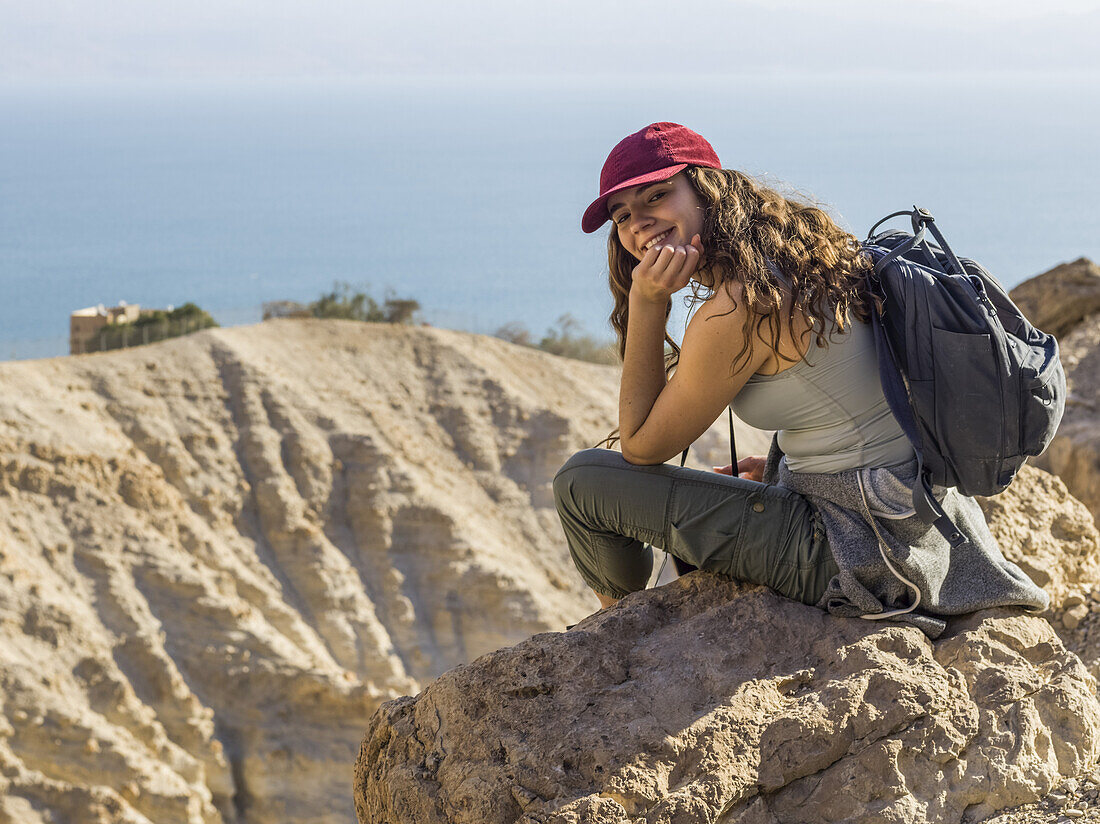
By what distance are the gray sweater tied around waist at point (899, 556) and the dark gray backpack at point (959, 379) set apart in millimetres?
80

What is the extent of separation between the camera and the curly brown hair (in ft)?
8.68

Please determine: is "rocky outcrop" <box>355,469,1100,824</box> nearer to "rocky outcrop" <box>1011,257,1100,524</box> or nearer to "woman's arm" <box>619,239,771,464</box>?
"woman's arm" <box>619,239,771,464</box>

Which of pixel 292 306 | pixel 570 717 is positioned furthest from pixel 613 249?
pixel 292 306

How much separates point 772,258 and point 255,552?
1705cm

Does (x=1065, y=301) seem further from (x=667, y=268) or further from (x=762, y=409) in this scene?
(x=667, y=268)

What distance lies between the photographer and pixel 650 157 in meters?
2.82

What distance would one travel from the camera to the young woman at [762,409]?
2.70 metres

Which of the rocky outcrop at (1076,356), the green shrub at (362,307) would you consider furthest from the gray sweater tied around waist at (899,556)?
the green shrub at (362,307)

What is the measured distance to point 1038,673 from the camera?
2.99m

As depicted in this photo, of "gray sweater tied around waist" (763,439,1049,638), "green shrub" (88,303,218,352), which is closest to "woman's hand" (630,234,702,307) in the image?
"gray sweater tied around waist" (763,439,1049,638)

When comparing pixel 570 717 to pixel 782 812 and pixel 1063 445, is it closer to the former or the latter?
pixel 782 812

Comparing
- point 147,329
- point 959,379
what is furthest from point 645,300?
point 147,329

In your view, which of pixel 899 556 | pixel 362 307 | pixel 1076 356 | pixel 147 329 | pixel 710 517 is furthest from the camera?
pixel 362 307

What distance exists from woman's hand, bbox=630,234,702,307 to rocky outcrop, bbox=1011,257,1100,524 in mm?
4918
